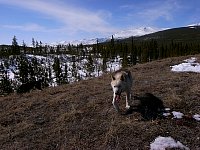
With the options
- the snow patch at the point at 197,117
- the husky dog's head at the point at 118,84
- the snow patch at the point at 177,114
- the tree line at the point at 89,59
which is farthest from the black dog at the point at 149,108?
the tree line at the point at 89,59

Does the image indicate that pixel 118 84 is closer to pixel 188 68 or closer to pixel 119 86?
pixel 119 86

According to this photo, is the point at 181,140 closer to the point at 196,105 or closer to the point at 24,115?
the point at 196,105

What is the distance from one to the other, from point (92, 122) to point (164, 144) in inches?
125

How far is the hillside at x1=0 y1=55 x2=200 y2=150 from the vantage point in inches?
395

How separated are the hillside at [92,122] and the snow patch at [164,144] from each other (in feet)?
0.56

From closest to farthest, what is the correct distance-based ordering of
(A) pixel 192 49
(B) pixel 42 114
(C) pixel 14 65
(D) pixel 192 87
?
(B) pixel 42 114
(D) pixel 192 87
(A) pixel 192 49
(C) pixel 14 65

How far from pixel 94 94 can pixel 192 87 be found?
16.6 feet

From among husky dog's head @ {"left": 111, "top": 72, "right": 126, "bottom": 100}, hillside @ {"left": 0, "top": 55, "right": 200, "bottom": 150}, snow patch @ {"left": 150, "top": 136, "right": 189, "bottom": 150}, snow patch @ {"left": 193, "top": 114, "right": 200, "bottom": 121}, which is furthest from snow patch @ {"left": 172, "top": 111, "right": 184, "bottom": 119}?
husky dog's head @ {"left": 111, "top": 72, "right": 126, "bottom": 100}

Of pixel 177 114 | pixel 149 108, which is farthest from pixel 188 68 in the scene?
pixel 177 114

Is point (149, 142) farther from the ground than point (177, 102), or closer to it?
closer to it

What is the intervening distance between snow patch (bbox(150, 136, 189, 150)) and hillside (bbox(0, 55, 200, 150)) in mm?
172

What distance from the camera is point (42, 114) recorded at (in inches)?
521

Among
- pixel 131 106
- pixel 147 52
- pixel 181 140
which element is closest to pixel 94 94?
pixel 131 106

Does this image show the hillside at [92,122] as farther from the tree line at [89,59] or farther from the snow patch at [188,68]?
the tree line at [89,59]
